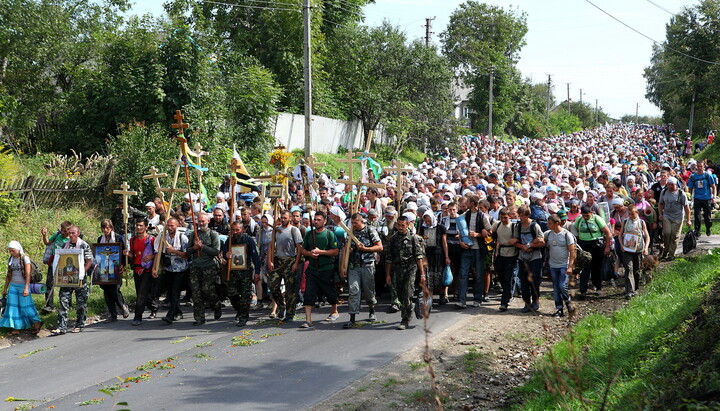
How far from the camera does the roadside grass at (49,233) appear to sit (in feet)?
40.2

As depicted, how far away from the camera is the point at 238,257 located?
10914 millimetres

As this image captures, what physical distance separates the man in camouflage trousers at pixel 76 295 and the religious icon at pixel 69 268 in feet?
0.25

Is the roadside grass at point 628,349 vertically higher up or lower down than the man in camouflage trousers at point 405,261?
lower down

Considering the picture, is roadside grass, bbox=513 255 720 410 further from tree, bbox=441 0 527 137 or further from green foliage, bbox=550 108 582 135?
green foliage, bbox=550 108 582 135

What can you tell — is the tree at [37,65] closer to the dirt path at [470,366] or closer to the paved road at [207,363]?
the paved road at [207,363]

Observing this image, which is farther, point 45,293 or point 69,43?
point 69,43

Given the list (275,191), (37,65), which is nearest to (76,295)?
(275,191)

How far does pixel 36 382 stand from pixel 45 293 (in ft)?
12.9

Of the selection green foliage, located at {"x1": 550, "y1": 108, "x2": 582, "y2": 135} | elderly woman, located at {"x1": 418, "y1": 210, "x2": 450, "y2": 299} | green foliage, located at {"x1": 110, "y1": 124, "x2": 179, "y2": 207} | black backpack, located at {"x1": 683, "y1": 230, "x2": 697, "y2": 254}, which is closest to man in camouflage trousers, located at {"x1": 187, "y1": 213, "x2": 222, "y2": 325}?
Result: elderly woman, located at {"x1": 418, "y1": 210, "x2": 450, "y2": 299}

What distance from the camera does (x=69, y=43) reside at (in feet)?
97.5

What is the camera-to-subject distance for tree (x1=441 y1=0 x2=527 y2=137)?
67938 millimetres

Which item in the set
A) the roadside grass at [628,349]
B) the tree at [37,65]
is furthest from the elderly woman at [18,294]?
the tree at [37,65]

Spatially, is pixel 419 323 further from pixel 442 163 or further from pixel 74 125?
pixel 442 163

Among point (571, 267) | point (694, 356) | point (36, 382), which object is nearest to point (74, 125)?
point (36, 382)
